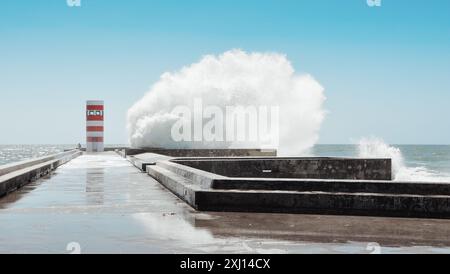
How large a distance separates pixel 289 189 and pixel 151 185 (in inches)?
191

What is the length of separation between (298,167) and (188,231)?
36.4 ft

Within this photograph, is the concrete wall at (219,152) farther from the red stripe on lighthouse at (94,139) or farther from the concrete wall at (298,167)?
the red stripe on lighthouse at (94,139)

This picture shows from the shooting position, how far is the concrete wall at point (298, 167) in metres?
16.0

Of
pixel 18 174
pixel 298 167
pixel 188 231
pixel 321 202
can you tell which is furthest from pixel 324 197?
pixel 298 167

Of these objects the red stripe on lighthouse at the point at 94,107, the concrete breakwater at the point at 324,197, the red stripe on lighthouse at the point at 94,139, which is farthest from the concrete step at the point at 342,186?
the red stripe on lighthouse at the point at 94,139

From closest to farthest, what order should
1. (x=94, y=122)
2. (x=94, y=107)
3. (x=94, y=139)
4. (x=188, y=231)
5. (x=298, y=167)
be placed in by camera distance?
(x=188, y=231), (x=298, y=167), (x=94, y=107), (x=94, y=122), (x=94, y=139)

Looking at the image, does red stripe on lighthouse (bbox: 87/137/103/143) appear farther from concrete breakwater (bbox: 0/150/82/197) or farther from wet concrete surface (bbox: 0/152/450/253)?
wet concrete surface (bbox: 0/152/450/253)

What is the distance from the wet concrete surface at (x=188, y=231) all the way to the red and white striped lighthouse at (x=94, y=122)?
30.7 metres

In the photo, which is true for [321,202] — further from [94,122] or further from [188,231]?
[94,122]

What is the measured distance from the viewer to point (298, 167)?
1705 cm

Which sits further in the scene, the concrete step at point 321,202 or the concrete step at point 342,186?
the concrete step at point 342,186

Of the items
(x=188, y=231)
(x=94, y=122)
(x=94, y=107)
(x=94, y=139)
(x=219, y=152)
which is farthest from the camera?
(x=94, y=139)

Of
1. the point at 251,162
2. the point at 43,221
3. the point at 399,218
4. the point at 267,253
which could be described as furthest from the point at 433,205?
the point at 251,162
